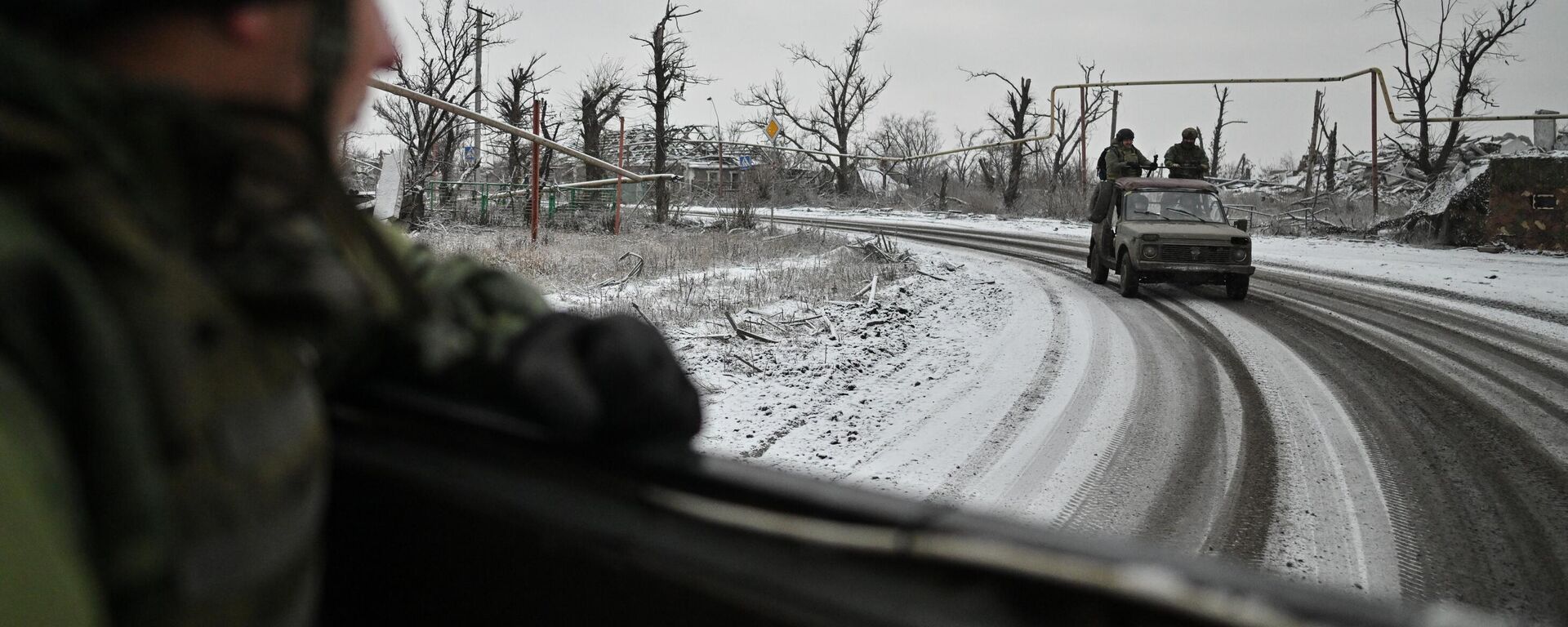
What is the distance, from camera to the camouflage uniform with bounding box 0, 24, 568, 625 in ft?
1.82

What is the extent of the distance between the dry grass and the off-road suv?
9.52 ft

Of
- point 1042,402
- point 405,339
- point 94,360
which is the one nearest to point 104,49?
point 94,360

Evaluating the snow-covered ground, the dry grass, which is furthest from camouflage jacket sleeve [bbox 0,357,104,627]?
the snow-covered ground

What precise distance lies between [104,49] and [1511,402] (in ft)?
24.1

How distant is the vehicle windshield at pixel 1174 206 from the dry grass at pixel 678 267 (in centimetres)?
Result: 319

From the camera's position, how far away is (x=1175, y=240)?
424 inches

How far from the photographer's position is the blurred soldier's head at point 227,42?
663 mm

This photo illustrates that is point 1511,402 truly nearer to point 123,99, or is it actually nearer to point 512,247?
point 123,99

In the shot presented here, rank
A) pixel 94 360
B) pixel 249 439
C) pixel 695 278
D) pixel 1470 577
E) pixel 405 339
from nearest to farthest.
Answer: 1. pixel 94 360
2. pixel 249 439
3. pixel 405 339
4. pixel 1470 577
5. pixel 695 278

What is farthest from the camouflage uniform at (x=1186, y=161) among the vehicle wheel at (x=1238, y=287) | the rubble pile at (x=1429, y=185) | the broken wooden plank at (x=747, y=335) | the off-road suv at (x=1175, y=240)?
the broken wooden plank at (x=747, y=335)

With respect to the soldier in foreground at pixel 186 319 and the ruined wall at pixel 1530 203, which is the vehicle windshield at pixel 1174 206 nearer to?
the ruined wall at pixel 1530 203

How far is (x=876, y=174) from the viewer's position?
1822 inches

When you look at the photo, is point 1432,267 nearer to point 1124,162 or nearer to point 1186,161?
point 1186,161

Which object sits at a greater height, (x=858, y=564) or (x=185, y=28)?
(x=185, y=28)
